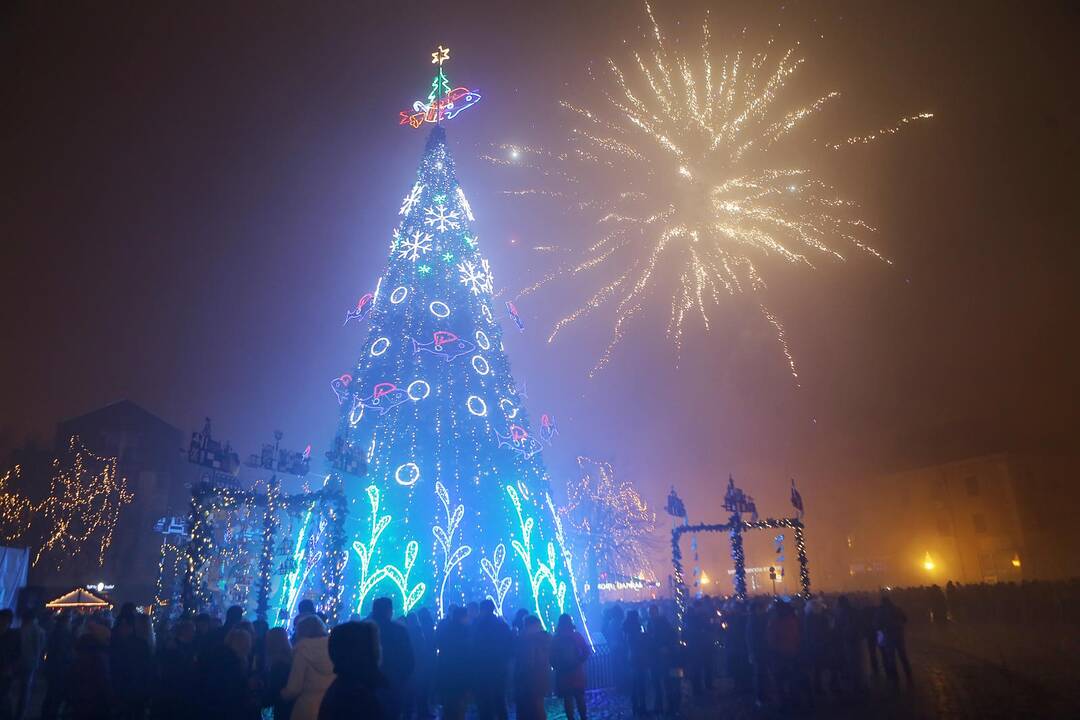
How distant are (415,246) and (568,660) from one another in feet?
38.3

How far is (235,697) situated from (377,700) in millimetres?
3392

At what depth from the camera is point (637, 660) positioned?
11.4 metres

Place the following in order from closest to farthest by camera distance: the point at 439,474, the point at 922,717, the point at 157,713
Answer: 1. the point at 157,713
2. the point at 922,717
3. the point at 439,474

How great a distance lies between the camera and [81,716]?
6.75m

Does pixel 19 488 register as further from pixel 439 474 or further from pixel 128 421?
pixel 439 474

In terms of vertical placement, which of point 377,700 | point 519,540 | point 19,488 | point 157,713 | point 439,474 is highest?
point 19,488

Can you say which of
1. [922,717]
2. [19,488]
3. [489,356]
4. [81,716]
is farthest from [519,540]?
[19,488]

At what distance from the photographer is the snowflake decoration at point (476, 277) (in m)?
17.2

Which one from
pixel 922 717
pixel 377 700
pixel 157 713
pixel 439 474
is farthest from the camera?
pixel 439 474

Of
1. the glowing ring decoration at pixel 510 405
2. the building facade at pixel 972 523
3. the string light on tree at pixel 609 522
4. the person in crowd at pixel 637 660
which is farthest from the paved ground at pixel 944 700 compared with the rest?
the building facade at pixel 972 523

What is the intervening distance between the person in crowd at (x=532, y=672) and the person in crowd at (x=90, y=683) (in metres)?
4.73

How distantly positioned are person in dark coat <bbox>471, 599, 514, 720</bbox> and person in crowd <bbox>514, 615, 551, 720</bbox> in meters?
0.25

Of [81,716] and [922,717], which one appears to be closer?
[81,716]

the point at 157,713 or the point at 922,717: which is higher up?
the point at 157,713
